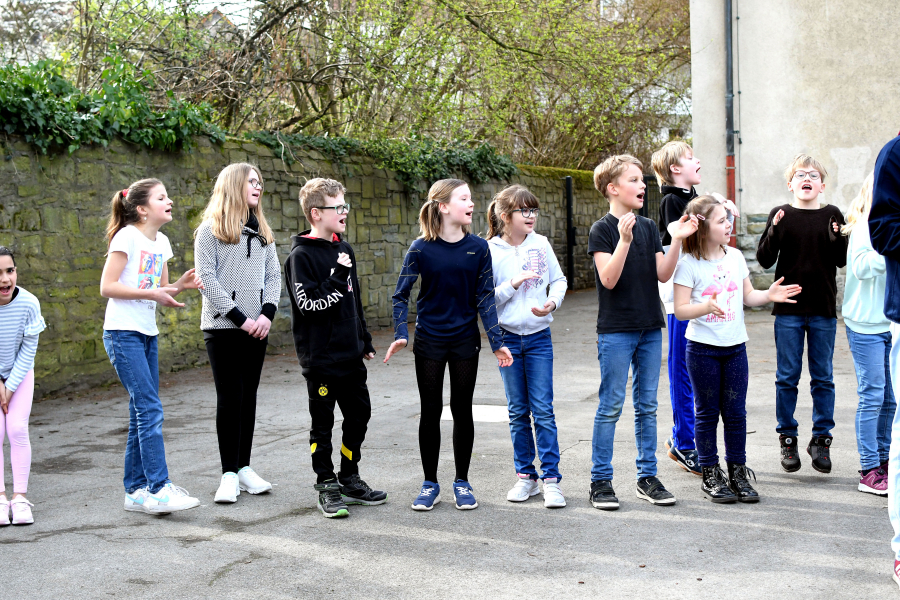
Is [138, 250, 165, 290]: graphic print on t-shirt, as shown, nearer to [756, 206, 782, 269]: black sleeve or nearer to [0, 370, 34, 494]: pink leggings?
[0, 370, 34, 494]: pink leggings

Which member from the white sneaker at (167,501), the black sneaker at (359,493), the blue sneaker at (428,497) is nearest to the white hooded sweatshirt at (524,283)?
the blue sneaker at (428,497)

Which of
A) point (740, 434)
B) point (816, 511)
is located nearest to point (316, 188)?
point (740, 434)

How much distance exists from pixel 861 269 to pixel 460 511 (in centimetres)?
243

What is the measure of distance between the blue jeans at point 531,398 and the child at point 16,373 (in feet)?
8.42

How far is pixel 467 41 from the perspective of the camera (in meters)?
13.3

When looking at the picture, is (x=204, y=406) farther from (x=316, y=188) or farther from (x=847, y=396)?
(x=847, y=396)

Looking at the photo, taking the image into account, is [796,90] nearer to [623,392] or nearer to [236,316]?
[623,392]

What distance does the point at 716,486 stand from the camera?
487 cm

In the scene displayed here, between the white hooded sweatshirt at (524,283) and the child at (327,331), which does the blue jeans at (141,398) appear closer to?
the child at (327,331)

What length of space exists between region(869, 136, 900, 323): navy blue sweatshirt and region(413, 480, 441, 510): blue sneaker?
245 cm

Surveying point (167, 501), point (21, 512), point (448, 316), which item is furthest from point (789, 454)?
point (21, 512)

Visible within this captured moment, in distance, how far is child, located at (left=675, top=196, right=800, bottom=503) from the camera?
16.0 ft

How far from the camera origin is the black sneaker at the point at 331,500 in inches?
186

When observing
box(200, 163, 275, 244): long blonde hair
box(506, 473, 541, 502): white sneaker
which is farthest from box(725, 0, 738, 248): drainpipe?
box(200, 163, 275, 244): long blonde hair
